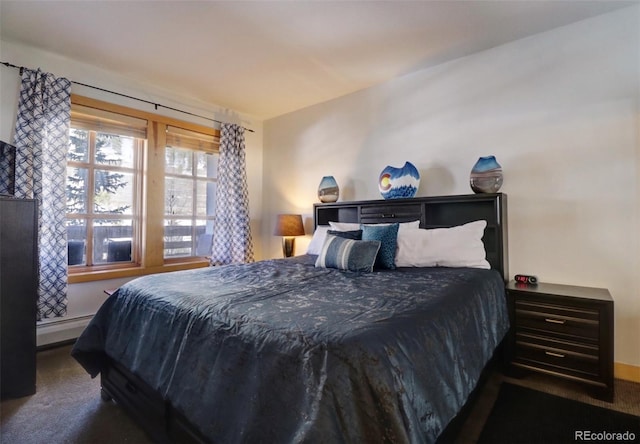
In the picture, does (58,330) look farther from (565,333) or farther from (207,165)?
(565,333)

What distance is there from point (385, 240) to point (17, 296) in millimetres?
2513

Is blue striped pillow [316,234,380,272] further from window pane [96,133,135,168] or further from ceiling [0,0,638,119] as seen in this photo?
window pane [96,133,135,168]

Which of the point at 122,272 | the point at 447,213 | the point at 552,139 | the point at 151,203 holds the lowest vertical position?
the point at 122,272

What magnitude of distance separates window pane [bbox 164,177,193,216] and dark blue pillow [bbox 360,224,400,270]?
2.31 m

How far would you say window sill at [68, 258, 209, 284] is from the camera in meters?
2.80

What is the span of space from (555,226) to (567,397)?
116 centimetres

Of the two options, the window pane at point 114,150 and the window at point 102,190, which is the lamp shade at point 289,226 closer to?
the window at point 102,190

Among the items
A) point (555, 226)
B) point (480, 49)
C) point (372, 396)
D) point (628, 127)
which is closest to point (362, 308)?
point (372, 396)

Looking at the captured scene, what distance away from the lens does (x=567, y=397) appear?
6.06ft

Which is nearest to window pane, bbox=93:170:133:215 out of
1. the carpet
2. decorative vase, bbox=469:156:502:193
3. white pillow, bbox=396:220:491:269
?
white pillow, bbox=396:220:491:269

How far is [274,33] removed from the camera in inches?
92.7

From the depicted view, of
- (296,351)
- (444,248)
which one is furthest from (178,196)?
(296,351)

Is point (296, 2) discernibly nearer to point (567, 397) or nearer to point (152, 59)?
point (152, 59)

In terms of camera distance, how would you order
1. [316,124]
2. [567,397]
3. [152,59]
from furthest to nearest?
[316,124], [152,59], [567,397]
